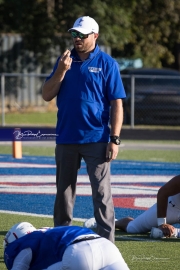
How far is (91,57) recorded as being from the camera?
266 inches

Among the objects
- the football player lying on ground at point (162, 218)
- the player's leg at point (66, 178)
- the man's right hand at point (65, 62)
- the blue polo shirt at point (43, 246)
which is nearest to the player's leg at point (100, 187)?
the player's leg at point (66, 178)

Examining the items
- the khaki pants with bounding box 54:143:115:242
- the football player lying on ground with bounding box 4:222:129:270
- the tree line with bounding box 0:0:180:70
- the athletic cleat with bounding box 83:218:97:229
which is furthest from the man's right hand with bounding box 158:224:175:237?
the tree line with bounding box 0:0:180:70

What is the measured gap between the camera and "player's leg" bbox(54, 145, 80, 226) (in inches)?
268

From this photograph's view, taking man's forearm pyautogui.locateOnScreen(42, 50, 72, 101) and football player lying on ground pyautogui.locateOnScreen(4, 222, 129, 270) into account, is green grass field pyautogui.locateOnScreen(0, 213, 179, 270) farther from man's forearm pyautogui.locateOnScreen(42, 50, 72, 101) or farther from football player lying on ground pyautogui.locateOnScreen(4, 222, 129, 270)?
man's forearm pyautogui.locateOnScreen(42, 50, 72, 101)

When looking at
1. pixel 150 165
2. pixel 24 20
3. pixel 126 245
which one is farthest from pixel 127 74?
pixel 126 245

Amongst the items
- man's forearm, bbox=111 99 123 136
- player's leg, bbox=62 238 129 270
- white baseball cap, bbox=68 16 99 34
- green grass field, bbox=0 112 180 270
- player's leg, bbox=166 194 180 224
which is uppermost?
white baseball cap, bbox=68 16 99 34

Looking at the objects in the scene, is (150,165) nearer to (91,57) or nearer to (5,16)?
(91,57)

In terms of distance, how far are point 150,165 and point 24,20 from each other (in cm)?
1319

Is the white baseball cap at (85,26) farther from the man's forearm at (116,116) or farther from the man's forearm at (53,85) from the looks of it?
the man's forearm at (116,116)

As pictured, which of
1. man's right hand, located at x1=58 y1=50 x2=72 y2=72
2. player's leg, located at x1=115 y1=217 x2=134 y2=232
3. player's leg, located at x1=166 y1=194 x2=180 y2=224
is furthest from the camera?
player's leg, located at x1=115 y1=217 x2=134 y2=232

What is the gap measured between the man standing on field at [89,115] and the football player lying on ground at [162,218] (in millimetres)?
1093

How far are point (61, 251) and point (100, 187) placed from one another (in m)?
1.68

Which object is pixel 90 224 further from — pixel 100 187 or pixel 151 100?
pixel 151 100
